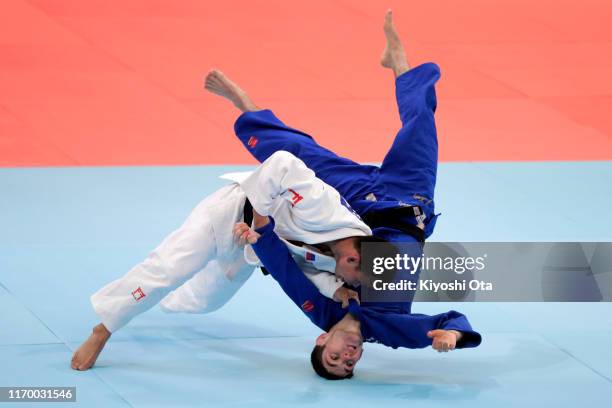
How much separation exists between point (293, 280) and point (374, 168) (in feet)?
3.22

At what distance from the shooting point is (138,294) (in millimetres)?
5562

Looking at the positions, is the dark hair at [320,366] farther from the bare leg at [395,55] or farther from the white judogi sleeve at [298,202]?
the bare leg at [395,55]

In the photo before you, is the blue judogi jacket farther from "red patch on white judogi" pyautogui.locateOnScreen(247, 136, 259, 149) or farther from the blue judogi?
"red patch on white judogi" pyautogui.locateOnScreen(247, 136, 259, 149)

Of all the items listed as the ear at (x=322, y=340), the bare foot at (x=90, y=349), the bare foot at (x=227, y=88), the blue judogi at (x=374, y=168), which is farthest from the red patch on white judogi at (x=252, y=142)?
the bare foot at (x=90, y=349)

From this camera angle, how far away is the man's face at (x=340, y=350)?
18.1ft

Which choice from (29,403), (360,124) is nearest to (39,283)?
(29,403)

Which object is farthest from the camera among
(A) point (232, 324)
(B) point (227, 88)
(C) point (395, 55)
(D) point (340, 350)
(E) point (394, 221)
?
(C) point (395, 55)

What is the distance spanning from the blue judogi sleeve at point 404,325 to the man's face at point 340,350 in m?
0.08

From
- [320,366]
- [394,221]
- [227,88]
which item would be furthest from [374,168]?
[320,366]

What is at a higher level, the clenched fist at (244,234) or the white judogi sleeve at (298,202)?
the white judogi sleeve at (298,202)

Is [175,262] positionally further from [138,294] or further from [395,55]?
[395,55]

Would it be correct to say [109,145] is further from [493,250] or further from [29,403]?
[29,403]

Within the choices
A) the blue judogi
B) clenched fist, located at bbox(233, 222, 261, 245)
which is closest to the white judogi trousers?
clenched fist, located at bbox(233, 222, 261, 245)

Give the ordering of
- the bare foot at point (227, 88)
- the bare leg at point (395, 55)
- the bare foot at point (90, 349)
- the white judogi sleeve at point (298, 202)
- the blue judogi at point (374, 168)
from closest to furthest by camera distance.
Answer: the white judogi sleeve at point (298, 202) < the bare foot at point (90, 349) < the blue judogi at point (374, 168) < the bare foot at point (227, 88) < the bare leg at point (395, 55)
